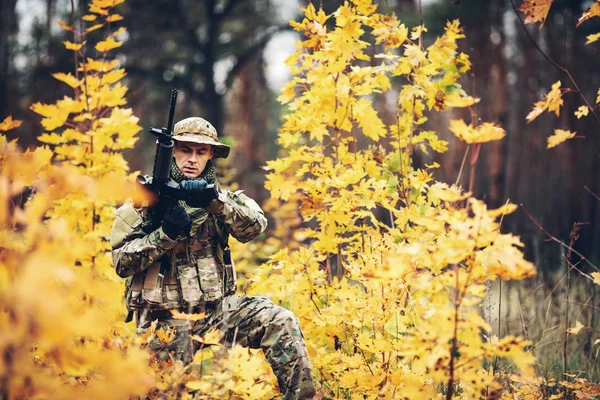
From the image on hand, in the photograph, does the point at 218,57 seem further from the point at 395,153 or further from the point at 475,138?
the point at 475,138

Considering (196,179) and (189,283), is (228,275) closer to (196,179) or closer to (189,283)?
(189,283)

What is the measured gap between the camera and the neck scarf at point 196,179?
Result: 2.67 meters

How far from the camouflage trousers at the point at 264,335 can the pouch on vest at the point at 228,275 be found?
91 mm

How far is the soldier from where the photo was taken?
252 cm

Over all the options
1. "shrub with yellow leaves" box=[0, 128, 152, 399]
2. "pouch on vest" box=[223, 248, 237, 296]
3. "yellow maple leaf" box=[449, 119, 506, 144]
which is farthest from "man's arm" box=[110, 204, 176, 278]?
"yellow maple leaf" box=[449, 119, 506, 144]

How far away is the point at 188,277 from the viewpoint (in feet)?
8.80

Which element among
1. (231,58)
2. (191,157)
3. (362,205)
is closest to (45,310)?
(191,157)

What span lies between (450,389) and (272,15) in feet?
34.0

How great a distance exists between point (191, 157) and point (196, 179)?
20cm

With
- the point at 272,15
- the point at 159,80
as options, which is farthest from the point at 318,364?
the point at 272,15

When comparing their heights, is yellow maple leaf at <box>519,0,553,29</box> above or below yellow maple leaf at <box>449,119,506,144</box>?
above

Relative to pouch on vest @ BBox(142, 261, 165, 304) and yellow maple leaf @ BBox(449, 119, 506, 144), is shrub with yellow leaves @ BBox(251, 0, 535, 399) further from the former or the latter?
yellow maple leaf @ BBox(449, 119, 506, 144)

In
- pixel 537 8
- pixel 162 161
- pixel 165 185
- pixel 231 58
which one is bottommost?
pixel 165 185

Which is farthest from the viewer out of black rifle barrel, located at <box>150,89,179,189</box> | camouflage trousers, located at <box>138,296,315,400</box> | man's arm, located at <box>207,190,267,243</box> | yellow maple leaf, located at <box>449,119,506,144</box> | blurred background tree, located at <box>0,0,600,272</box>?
blurred background tree, located at <box>0,0,600,272</box>
